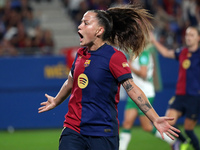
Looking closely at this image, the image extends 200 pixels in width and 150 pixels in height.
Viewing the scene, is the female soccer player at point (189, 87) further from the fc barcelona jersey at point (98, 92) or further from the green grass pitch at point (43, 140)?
the fc barcelona jersey at point (98, 92)

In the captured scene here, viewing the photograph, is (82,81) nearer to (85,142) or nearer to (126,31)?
(85,142)

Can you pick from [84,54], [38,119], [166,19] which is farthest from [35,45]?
[84,54]

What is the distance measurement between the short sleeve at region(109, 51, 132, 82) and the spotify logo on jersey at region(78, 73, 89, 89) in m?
0.29

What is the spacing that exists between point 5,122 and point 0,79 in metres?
1.25

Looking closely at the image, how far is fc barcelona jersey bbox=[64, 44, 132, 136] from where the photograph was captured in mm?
4363

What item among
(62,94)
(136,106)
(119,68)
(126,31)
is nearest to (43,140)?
(136,106)

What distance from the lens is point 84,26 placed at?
14.8 feet

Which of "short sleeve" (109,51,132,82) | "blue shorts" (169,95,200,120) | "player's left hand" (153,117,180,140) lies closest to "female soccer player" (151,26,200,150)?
"blue shorts" (169,95,200,120)

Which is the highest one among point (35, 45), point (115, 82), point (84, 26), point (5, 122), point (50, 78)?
point (84, 26)

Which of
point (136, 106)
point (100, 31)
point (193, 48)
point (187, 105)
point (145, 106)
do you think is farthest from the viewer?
point (193, 48)

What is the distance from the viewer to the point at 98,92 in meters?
4.38

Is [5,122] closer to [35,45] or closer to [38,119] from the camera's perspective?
[38,119]

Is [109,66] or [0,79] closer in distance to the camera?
[109,66]

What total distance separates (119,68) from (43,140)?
643cm
